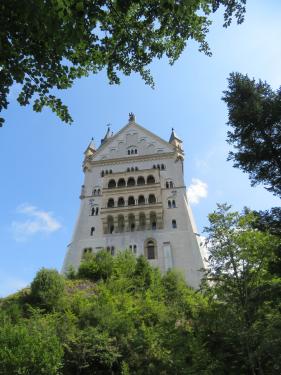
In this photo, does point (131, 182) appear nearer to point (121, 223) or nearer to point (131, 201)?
point (131, 201)

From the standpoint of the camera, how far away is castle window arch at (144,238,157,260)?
45344 mm

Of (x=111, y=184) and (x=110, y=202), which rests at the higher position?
(x=111, y=184)

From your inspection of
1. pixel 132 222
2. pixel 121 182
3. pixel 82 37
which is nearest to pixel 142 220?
pixel 132 222

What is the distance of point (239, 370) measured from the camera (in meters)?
17.8

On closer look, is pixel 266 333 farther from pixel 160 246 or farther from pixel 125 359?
pixel 160 246

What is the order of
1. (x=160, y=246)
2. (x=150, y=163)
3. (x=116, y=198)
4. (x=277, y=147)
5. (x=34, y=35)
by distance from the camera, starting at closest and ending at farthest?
(x=34, y=35) < (x=277, y=147) < (x=160, y=246) < (x=116, y=198) < (x=150, y=163)

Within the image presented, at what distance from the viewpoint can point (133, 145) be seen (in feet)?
191

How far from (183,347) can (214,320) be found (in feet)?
9.53

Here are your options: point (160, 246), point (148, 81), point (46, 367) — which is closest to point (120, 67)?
point (148, 81)

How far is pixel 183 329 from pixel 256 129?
499 inches

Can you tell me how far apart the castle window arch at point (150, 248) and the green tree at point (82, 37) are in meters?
37.4

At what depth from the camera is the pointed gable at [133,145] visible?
5703cm

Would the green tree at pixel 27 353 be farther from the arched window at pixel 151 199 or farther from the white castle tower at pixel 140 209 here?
the arched window at pixel 151 199

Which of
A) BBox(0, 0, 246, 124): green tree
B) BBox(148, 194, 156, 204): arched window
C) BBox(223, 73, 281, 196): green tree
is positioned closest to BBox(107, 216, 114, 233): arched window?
BBox(148, 194, 156, 204): arched window
